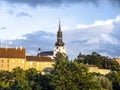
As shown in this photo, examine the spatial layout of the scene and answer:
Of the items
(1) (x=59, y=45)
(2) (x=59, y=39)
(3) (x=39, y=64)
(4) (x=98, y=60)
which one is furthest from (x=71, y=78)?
(2) (x=59, y=39)

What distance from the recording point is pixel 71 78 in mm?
77375

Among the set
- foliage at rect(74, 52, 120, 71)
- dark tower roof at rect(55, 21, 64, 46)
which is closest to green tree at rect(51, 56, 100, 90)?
foliage at rect(74, 52, 120, 71)

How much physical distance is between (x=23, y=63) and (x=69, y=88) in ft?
239

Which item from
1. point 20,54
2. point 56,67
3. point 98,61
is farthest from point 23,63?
point 56,67

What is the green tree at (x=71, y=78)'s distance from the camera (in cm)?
7599

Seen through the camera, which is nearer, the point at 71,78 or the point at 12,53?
the point at 71,78

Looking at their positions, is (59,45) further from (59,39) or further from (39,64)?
(39,64)

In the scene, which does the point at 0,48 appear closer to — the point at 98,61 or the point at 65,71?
the point at 98,61

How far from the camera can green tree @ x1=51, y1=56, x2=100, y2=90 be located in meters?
76.0

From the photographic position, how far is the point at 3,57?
481 ft

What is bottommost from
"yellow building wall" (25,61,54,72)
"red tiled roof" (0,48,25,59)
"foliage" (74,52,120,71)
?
"yellow building wall" (25,61,54,72)

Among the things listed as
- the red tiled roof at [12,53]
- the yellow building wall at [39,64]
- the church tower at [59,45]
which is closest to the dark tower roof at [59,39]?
the church tower at [59,45]

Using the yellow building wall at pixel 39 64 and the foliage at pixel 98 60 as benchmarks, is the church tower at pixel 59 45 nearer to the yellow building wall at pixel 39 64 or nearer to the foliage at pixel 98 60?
the foliage at pixel 98 60

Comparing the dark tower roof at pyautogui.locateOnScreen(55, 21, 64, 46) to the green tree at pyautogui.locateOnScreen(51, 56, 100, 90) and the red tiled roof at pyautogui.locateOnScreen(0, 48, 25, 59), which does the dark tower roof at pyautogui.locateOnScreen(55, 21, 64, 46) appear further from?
the green tree at pyautogui.locateOnScreen(51, 56, 100, 90)
